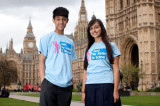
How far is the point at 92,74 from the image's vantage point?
205 inches

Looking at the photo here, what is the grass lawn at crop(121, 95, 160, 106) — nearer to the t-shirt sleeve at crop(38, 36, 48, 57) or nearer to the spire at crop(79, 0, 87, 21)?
the t-shirt sleeve at crop(38, 36, 48, 57)

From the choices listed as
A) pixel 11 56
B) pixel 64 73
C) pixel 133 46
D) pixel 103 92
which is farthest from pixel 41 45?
pixel 11 56

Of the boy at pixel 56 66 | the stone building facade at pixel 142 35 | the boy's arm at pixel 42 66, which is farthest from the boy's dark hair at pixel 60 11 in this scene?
the stone building facade at pixel 142 35

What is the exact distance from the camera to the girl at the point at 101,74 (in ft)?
16.6

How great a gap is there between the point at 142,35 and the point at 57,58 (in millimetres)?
44564

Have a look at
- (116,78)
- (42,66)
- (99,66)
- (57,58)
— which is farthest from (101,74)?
(42,66)

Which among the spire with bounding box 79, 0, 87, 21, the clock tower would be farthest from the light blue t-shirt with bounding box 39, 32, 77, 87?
the clock tower

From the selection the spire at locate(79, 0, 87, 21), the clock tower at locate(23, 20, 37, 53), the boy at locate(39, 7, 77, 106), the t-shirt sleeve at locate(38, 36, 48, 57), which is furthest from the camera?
→ the clock tower at locate(23, 20, 37, 53)

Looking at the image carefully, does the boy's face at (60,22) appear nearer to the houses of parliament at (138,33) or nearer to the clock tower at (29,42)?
the houses of parliament at (138,33)

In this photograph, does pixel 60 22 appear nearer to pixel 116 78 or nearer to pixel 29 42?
pixel 116 78

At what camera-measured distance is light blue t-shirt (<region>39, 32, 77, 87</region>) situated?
4730 mm

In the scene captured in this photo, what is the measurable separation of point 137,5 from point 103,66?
150 feet

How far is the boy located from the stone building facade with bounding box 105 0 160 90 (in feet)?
135

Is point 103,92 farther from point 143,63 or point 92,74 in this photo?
point 143,63
